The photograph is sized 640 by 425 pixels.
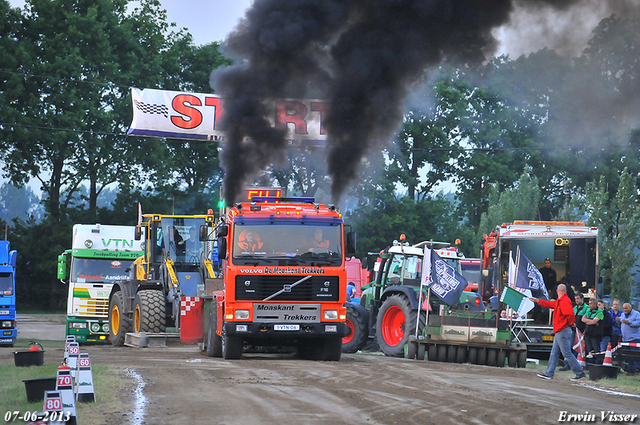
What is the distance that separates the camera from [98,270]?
27172 mm

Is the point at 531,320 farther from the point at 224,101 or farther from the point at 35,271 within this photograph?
the point at 35,271

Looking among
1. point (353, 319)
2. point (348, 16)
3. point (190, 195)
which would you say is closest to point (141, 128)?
point (353, 319)

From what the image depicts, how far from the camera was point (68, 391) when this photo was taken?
321 inches

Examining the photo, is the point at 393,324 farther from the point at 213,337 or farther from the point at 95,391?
the point at 95,391

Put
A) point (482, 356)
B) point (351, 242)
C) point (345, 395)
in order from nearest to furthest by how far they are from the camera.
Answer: point (345, 395) < point (351, 242) < point (482, 356)

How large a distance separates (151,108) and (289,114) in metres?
9.38

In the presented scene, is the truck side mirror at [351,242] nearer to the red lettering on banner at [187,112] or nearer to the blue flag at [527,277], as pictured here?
the blue flag at [527,277]

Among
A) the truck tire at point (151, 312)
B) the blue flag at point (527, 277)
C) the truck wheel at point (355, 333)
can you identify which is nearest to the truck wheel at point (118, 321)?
the truck tire at point (151, 312)

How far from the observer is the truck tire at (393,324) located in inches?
797

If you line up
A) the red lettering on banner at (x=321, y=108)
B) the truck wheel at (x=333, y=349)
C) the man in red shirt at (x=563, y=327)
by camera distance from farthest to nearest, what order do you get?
1. the red lettering on banner at (x=321, y=108)
2. the truck wheel at (x=333, y=349)
3. the man in red shirt at (x=563, y=327)

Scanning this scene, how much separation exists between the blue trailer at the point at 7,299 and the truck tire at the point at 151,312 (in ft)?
18.2

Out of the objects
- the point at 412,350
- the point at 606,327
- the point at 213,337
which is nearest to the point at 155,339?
the point at 213,337

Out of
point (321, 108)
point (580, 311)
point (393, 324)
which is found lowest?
point (393, 324)

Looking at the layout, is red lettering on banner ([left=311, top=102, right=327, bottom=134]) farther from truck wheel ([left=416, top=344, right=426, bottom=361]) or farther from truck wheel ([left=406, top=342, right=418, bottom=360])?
truck wheel ([left=416, top=344, right=426, bottom=361])
